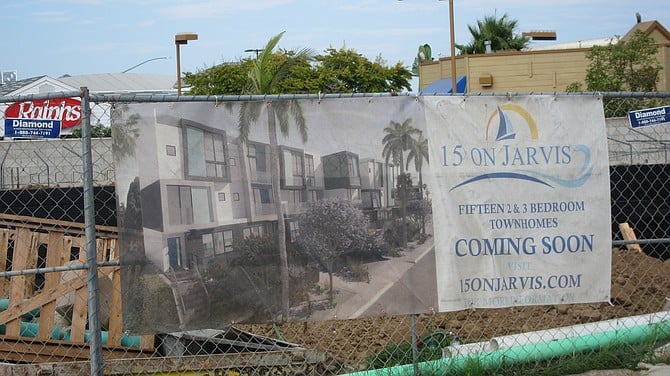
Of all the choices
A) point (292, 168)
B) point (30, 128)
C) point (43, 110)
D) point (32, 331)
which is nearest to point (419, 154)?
point (292, 168)

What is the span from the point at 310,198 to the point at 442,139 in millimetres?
971

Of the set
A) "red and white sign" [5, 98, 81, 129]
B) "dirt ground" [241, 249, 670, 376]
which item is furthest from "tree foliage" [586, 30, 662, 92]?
"dirt ground" [241, 249, 670, 376]

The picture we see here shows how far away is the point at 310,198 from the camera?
5.26 meters

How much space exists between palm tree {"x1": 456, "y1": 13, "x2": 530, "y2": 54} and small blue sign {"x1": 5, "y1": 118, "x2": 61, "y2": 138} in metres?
42.7

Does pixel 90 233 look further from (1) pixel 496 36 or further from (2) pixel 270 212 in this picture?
Answer: (1) pixel 496 36

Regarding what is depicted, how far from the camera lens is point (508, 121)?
562cm

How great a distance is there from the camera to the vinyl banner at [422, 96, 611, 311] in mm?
5508

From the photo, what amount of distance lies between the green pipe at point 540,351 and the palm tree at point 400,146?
968 millimetres

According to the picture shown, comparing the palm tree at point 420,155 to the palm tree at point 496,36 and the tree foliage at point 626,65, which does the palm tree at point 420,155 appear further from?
the palm tree at point 496,36

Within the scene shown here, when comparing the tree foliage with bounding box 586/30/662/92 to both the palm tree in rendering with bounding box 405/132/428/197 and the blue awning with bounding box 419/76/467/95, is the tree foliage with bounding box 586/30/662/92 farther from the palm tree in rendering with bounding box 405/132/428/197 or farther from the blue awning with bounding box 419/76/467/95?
the palm tree in rendering with bounding box 405/132/428/197

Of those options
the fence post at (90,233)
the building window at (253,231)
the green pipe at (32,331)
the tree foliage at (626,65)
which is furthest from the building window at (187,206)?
the tree foliage at (626,65)

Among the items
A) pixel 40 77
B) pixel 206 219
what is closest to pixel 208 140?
pixel 206 219

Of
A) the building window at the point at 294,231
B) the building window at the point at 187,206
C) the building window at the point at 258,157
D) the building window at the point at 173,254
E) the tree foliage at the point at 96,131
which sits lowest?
the building window at the point at 173,254

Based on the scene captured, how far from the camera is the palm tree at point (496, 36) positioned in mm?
45812
